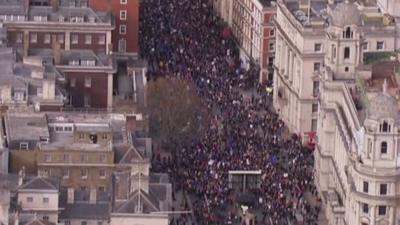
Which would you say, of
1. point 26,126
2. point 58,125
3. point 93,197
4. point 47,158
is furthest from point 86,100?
point 93,197

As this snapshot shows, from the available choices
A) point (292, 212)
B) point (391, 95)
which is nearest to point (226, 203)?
point (292, 212)

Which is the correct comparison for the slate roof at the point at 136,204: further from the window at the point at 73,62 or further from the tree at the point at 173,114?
the window at the point at 73,62

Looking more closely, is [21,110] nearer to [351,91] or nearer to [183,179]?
[183,179]

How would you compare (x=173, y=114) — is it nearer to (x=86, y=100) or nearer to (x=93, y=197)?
(x=86, y=100)

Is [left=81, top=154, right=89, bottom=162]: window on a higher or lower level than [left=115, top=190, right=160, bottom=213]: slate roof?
higher

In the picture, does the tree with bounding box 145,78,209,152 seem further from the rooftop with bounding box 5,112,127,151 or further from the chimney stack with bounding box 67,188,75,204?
the chimney stack with bounding box 67,188,75,204

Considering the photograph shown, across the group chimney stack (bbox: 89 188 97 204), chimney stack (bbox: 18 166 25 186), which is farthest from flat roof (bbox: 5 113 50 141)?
chimney stack (bbox: 89 188 97 204)
